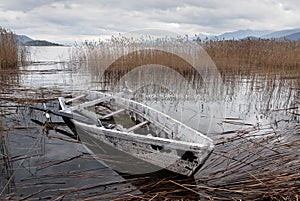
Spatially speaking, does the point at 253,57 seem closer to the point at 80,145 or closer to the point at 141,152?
the point at 80,145

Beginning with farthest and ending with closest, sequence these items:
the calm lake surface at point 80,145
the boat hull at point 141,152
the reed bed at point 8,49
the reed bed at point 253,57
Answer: the reed bed at point 8,49 → the reed bed at point 253,57 → the calm lake surface at point 80,145 → the boat hull at point 141,152

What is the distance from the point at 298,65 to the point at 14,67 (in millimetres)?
12406

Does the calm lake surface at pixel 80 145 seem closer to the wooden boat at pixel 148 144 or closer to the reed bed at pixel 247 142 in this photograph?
the reed bed at pixel 247 142

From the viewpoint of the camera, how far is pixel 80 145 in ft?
12.5

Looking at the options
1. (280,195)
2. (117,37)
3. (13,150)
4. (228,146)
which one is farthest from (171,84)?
(280,195)

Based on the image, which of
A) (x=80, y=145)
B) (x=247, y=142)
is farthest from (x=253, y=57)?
(x=80, y=145)

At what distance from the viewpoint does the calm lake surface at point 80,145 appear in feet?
9.07

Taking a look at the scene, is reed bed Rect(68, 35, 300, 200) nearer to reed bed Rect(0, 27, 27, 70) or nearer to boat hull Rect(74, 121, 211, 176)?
boat hull Rect(74, 121, 211, 176)

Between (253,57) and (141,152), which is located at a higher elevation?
(253,57)

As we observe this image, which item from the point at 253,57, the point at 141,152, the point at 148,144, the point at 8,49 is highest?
the point at 8,49

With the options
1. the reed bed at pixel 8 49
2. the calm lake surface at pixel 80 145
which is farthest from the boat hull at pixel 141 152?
the reed bed at pixel 8 49

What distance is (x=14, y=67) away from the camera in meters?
12.0

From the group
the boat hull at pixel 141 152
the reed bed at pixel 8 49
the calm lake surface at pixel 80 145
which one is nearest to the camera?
the boat hull at pixel 141 152

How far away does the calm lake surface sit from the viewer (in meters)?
2.77
